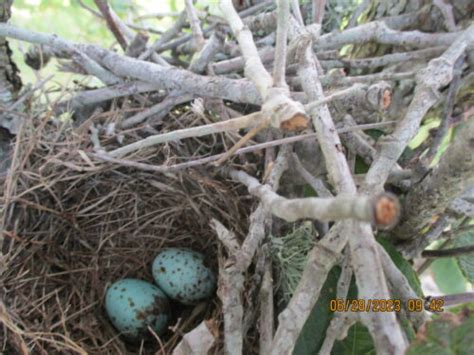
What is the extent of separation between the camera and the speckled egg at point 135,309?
1.37 m

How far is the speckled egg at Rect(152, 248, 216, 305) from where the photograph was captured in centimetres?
137

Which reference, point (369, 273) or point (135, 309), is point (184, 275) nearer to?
point (135, 309)

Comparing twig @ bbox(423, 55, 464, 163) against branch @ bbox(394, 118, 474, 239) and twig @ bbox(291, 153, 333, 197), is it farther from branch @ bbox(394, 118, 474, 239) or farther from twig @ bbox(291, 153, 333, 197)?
twig @ bbox(291, 153, 333, 197)

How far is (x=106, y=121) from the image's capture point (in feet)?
4.35

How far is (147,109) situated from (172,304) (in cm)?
56

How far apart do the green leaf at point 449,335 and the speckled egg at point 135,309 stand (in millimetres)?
846

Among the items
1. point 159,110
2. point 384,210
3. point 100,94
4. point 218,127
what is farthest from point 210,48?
point 384,210

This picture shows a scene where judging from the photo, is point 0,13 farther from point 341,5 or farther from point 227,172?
point 341,5

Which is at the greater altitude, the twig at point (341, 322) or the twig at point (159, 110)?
the twig at point (159, 110)

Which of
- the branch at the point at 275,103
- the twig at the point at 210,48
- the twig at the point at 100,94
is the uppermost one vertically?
the twig at the point at 210,48

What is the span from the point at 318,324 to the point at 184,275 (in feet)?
1.48

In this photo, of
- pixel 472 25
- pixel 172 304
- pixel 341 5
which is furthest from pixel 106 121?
pixel 472 25

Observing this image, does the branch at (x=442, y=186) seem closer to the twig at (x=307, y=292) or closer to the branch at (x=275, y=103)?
the twig at (x=307, y=292)
